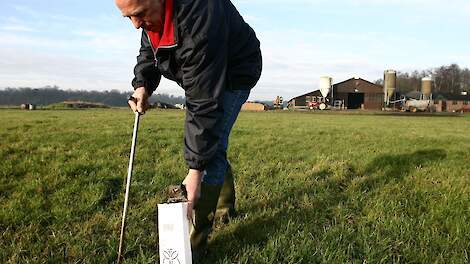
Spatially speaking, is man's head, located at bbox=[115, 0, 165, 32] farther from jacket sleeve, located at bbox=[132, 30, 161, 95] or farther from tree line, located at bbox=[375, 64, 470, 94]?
tree line, located at bbox=[375, 64, 470, 94]

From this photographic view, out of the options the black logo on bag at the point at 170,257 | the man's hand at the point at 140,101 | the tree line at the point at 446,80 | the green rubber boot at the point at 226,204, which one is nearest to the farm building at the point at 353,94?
the tree line at the point at 446,80

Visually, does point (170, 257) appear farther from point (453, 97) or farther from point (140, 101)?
point (453, 97)

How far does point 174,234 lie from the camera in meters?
2.22

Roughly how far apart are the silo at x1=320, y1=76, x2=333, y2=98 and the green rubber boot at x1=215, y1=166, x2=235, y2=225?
68.1 meters

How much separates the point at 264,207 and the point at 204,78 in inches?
77.0

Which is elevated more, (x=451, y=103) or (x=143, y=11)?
(x=143, y=11)

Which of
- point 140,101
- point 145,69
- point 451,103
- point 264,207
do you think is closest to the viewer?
point 140,101

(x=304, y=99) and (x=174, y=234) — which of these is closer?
(x=174, y=234)

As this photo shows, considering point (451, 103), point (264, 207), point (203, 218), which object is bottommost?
point (264, 207)

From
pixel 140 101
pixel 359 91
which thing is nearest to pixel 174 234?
pixel 140 101

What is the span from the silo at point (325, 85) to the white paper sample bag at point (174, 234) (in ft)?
229

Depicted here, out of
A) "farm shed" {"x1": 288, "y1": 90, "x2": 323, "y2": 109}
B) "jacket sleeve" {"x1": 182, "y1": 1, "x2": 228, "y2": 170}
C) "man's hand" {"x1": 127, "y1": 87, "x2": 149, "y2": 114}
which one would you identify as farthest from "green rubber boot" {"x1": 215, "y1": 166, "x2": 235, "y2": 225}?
"farm shed" {"x1": 288, "y1": 90, "x2": 323, "y2": 109}

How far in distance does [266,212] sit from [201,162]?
1.57 m

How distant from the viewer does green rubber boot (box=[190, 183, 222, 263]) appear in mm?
3125
